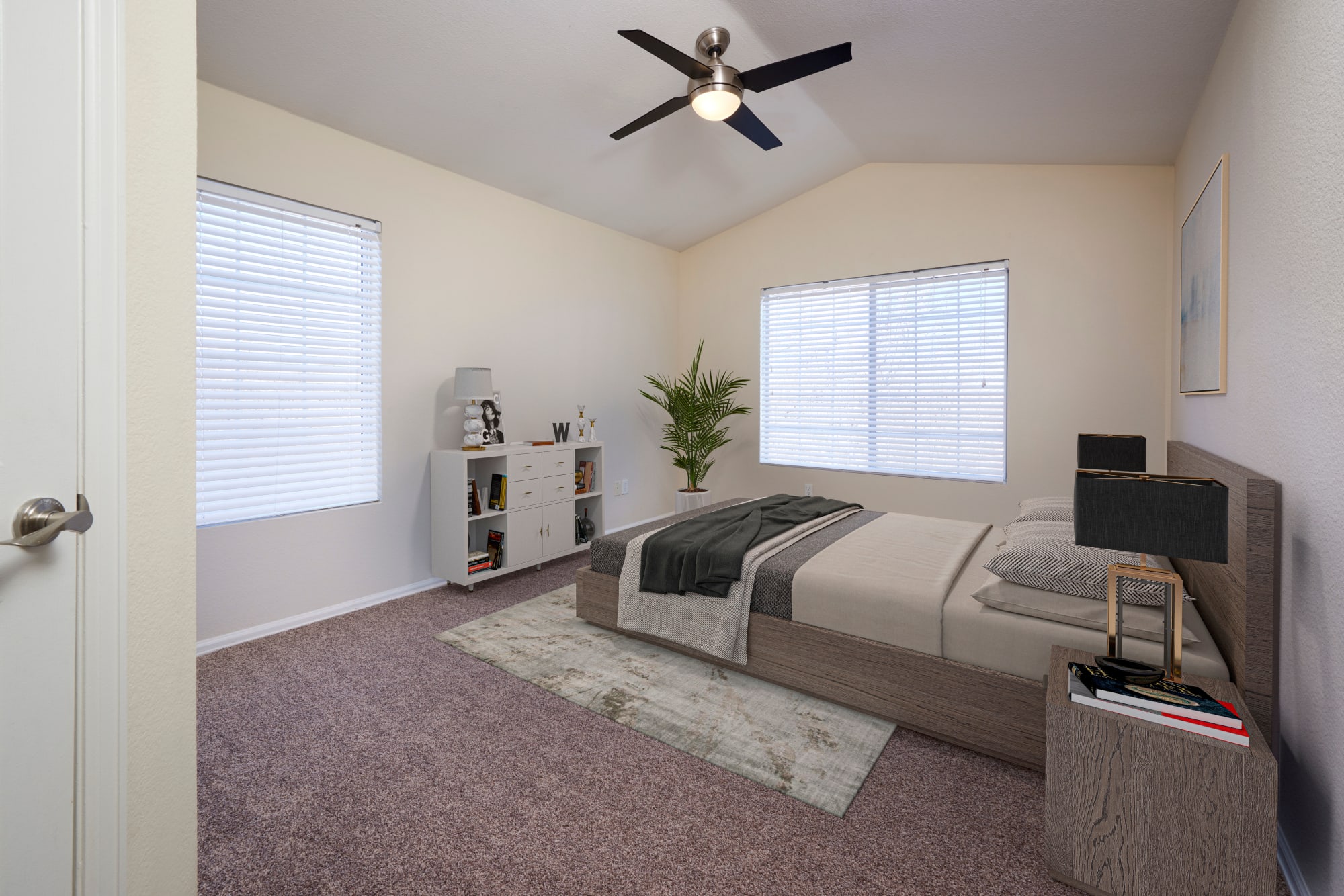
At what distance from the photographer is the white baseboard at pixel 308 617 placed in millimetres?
2908

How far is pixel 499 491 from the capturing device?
155 inches

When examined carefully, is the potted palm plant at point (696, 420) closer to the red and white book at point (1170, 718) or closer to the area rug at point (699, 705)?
the area rug at point (699, 705)

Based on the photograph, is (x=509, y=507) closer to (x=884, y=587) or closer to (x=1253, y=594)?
(x=884, y=587)

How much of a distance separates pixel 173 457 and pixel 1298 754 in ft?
8.53

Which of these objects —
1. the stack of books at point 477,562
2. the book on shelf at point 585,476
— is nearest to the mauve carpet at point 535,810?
the stack of books at point 477,562

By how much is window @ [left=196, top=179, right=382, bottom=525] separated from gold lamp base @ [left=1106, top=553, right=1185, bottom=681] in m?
3.55

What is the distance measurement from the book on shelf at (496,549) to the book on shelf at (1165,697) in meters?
3.24

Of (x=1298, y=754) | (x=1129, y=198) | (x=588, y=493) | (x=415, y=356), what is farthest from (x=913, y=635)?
(x=1129, y=198)

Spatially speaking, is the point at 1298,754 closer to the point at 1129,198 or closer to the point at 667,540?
the point at 667,540

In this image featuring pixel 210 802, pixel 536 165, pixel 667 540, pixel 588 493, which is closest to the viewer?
pixel 210 802

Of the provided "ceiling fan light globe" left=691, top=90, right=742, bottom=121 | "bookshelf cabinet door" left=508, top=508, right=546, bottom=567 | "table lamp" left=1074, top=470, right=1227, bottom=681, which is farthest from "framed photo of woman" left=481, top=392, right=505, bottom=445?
"table lamp" left=1074, top=470, right=1227, bottom=681

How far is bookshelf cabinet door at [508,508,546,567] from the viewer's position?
3.93 m

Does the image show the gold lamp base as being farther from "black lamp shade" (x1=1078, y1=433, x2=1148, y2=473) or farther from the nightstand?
"black lamp shade" (x1=1078, y1=433, x2=1148, y2=473)

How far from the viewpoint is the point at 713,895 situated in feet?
4.83
